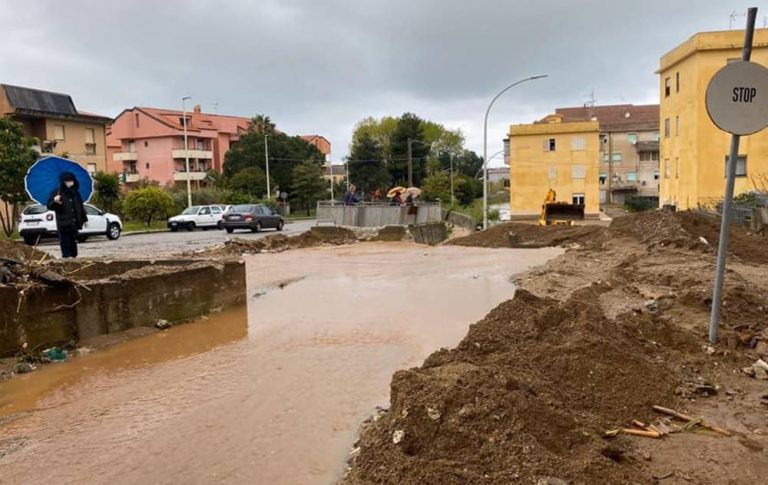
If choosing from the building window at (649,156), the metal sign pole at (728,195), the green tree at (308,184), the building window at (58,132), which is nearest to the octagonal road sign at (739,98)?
the metal sign pole at (728,195)

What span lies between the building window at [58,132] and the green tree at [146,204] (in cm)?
855

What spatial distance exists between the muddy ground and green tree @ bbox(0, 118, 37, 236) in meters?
30.3

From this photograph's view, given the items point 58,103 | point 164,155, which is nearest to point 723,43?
point 58,103

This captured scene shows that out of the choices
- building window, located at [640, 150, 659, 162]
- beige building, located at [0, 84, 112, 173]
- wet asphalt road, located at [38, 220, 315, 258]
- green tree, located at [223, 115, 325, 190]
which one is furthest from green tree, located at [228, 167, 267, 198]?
building window, located at [640, 150, 659, 162]

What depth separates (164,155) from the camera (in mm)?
75625

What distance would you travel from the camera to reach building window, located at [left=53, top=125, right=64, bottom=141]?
46.4 m

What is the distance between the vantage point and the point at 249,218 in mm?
34781

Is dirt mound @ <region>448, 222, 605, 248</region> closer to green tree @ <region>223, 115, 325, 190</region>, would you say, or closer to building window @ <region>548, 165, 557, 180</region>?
building window @ <region>548, 165, 557, 180</region>

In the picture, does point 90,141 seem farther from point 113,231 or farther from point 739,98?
point 739,98

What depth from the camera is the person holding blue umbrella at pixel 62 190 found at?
10648mm

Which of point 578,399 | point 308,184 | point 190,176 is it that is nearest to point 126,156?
point 190,176

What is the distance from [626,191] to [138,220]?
54.2m

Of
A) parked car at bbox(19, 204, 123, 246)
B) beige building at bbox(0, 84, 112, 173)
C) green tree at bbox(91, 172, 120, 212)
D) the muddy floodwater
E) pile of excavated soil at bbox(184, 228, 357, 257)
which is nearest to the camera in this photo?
the muddy floodwater

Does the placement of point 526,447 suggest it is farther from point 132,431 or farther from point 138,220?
point 138,220
